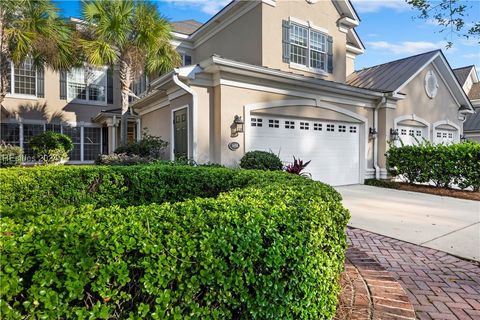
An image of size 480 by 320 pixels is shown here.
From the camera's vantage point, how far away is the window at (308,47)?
11.1 meters

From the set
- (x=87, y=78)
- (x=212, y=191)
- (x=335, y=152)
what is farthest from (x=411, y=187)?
(x=87, y=78)

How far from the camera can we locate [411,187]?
1052 centimetres

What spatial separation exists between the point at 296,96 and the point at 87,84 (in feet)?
42.4

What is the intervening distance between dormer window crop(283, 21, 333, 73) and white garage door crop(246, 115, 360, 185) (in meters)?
2.54

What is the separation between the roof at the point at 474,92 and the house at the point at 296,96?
9467 millimetres

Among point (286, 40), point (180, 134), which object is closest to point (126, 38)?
point (180, 134)

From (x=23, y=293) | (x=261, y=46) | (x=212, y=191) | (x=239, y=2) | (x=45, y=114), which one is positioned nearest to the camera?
(x=23, y=293)

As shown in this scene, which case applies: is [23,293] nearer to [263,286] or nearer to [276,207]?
[263,286]

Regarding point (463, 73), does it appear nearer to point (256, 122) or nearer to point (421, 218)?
point (256, 122)

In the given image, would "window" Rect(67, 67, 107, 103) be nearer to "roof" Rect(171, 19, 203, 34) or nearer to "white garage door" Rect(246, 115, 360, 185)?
"roof" Rect(171, 19, 203, 34)

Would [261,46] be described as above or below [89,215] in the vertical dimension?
above

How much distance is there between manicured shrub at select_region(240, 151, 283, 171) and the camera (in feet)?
25.6

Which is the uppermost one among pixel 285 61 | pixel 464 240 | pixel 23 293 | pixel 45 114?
pixel 285 61

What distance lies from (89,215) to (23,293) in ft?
1.85
